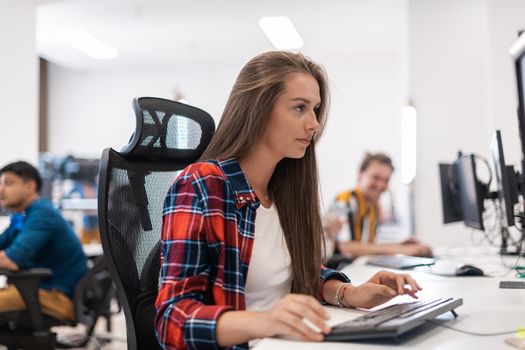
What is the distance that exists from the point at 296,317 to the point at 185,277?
25 cm

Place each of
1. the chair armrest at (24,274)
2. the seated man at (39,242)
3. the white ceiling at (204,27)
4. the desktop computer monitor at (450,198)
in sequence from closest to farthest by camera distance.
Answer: the chair armrest at (24,274) < the seated man at (39,242) < the desktop computer monitor at (450,198) < the white ceiling at (204,27)

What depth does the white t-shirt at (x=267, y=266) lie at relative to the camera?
1.25 metres

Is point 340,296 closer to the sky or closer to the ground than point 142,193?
closer to the ground

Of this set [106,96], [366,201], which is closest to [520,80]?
[366,201]

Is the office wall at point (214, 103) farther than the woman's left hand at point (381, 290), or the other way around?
the office wall at point (214, 103)

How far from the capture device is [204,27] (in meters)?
6.66

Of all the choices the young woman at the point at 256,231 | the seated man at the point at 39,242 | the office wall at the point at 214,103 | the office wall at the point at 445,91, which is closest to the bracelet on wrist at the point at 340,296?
the young woman at the point at 256,231

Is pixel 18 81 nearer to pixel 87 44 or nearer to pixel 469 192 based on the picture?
pixel 87 44

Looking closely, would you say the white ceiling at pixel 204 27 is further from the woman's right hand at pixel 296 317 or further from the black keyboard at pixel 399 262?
the woman's right hand at pixel 296 317

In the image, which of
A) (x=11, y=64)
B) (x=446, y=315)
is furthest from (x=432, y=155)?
(x=446, y=315)

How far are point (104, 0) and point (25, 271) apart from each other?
12.3ft

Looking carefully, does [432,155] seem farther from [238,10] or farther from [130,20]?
[130,20]

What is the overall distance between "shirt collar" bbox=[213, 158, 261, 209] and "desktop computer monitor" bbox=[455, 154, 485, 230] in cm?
152

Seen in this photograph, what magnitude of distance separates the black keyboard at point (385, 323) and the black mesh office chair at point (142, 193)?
1.89 feet
